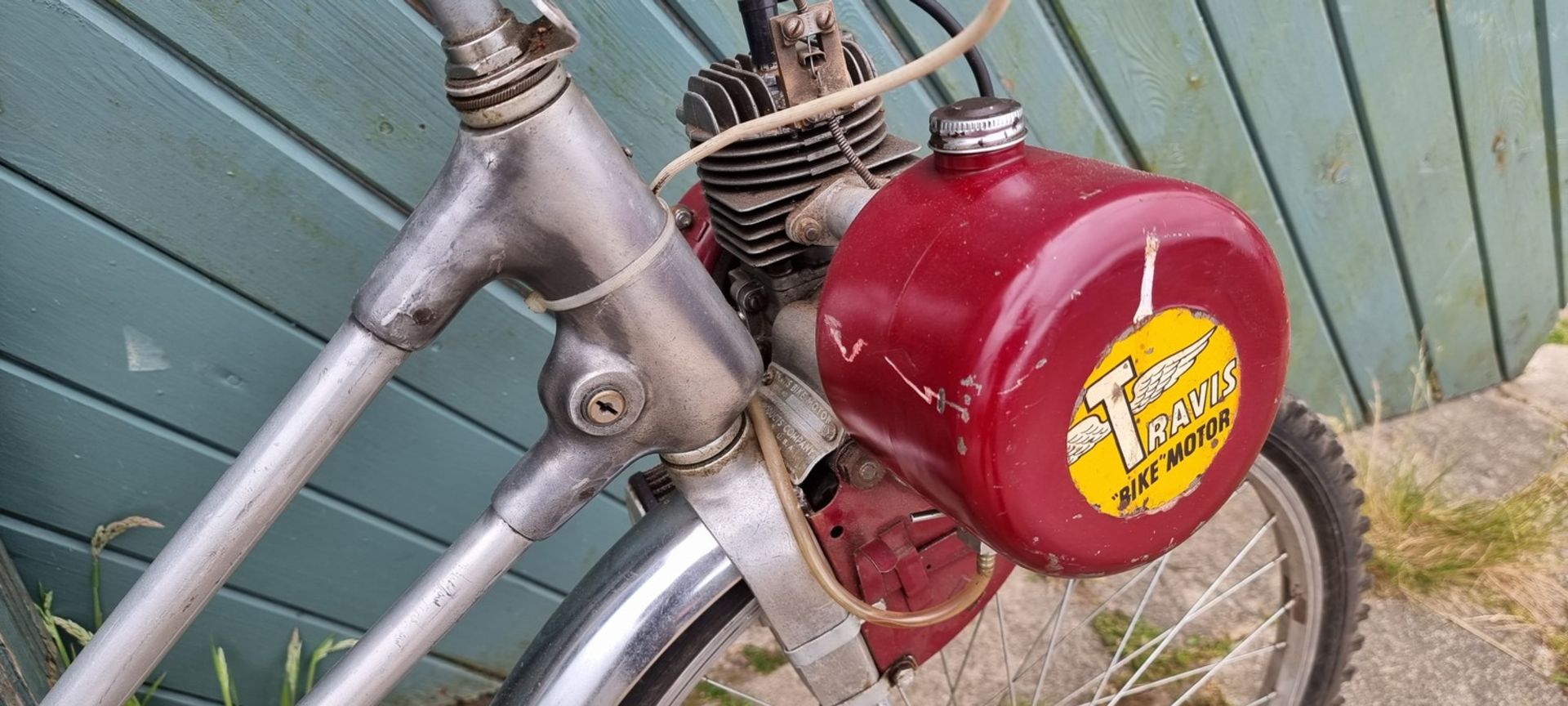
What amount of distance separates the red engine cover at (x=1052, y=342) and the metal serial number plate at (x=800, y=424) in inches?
2.5

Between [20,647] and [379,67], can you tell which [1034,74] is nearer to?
[379,67]

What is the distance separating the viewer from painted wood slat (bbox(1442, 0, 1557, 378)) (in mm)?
1578

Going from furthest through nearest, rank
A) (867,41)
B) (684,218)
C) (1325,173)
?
(1325,173), (867,41), (684,218)

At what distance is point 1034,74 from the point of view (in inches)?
54.9

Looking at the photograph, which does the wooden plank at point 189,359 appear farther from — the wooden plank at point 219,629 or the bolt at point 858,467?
the bolt at point 858,467

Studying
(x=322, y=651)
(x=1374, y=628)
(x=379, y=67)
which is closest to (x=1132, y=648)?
(x=1374, y=628)

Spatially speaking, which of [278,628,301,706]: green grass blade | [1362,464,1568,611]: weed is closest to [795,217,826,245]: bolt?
[278,628,301,706]: green grass blade

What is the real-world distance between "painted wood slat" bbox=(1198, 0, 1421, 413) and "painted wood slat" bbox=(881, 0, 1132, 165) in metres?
0.22

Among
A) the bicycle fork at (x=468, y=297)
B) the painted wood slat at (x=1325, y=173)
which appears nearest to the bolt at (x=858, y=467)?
the bicycle fork at (x=468, y=297)

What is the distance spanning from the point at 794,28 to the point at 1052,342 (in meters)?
0.29

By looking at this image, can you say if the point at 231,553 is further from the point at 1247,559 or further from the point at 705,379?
the point at 1247,559

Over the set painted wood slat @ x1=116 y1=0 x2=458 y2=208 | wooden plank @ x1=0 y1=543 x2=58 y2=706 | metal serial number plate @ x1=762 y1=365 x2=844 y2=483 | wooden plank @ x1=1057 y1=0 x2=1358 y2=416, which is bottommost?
wooden plank @ x1=1057 y1=0 x2=1358 y2=416

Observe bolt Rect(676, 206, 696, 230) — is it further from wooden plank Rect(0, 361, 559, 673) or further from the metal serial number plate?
wooden plank Rect(0, 361, 559, 673)

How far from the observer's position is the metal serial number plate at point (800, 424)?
729 mm
